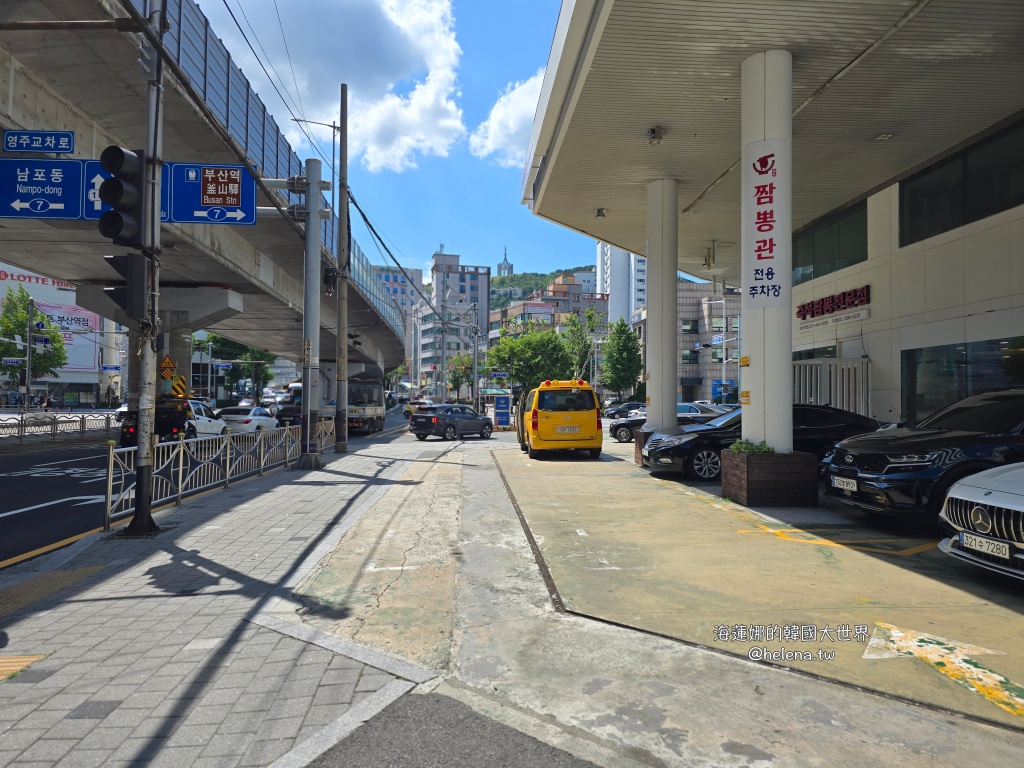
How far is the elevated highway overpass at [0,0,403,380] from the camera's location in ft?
33.4

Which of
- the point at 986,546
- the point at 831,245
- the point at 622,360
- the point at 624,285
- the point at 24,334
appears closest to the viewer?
the point at 986,546

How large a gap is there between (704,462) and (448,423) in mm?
16494

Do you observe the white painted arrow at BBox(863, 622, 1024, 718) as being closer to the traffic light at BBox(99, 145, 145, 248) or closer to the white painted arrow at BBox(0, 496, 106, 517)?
the traffic light at BBox(99, 145, 145, 248)

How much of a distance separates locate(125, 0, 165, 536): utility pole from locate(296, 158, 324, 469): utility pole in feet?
23.5

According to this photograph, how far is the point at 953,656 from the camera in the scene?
12.7ft

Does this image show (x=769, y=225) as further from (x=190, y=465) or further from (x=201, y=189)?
(x=190, y=465)

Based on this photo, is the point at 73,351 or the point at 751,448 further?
the point at 73,351

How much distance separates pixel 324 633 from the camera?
445 centimetres

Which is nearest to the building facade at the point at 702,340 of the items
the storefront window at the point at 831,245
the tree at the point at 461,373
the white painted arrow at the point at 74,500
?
the tree at the point at 461,373

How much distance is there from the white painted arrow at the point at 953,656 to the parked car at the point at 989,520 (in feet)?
3.80

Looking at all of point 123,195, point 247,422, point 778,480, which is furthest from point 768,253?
point 247,422

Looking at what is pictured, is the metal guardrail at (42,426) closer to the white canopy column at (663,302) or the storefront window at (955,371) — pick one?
the white canopy column at (663,302)

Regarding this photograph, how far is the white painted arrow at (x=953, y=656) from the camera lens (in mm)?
3377

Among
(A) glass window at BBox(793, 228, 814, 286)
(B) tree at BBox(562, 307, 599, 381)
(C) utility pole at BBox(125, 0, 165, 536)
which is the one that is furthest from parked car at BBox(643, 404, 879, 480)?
(B) tree at BBox(562, 307, 599, 381)
